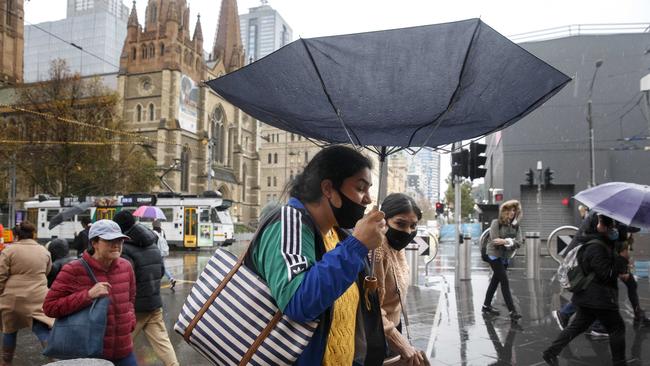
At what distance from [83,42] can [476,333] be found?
282 ft

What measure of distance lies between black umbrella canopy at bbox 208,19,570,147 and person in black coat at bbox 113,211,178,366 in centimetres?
279

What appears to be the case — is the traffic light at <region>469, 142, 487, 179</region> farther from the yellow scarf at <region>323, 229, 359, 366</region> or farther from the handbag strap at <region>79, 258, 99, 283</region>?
the yellow scarf at <region>323, 229, 359, 366</region>

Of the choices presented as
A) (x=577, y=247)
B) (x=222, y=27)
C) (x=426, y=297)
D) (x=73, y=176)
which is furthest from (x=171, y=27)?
(x=577, y=247)

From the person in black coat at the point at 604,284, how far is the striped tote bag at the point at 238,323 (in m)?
4.35

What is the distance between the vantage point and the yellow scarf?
6.64ft

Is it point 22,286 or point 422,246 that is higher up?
point 22,286

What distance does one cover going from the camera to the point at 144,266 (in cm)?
502

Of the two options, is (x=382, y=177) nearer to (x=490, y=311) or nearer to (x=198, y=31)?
(x=490, y=311)

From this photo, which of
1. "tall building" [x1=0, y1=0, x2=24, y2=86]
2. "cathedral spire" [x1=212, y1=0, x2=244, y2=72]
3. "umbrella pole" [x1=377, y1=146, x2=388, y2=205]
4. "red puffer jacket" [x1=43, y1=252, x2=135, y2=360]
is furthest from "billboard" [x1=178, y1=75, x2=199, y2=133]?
"umbrella pole" [x1=377, y1=146, x2=388, y2=205]

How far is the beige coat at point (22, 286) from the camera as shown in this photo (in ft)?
16.9

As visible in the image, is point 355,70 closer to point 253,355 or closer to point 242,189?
point 253,355

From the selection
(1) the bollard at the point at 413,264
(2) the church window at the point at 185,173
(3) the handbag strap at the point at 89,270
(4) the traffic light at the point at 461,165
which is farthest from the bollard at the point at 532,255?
(2) the church window at the point at 185,173

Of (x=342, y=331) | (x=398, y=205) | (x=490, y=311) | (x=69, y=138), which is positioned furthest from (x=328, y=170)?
(x=69, y=138)

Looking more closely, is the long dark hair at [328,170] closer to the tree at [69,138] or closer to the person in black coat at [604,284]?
the person in black coat at [604,284]
